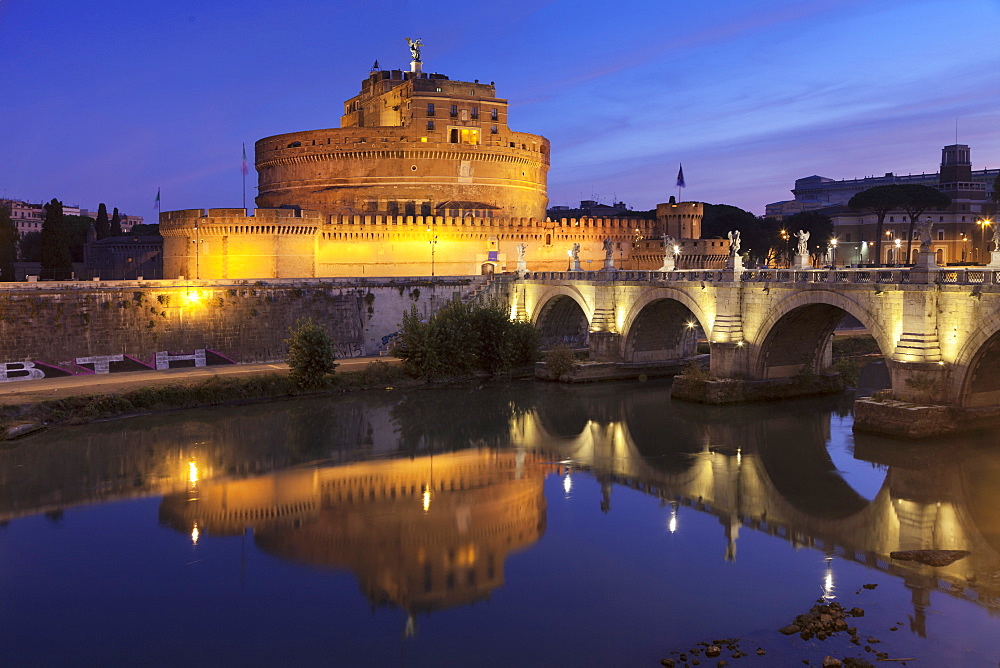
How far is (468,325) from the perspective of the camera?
35250 millimetres

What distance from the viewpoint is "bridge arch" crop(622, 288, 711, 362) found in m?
33.8

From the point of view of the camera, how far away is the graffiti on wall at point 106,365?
3095 centimetres

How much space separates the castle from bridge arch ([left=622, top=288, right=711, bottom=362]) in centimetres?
1109

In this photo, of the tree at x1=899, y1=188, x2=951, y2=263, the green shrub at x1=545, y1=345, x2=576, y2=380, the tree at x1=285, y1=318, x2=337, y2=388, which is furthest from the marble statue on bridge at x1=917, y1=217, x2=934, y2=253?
the tree at x1=899, y1=188, x2=951, y2=263

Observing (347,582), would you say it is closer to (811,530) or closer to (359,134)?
(811,530)

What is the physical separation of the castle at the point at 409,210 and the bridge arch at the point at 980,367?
83.1ft

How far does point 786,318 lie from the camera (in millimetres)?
27219

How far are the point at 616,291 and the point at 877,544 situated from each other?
19.6 meters

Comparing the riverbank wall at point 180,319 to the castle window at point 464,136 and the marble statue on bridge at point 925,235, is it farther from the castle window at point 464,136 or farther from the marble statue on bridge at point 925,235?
the marble statue on bridge at point 925,235

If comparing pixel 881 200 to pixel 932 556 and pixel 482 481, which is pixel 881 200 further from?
pixel 932 556

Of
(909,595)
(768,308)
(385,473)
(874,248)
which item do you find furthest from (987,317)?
(874,248)

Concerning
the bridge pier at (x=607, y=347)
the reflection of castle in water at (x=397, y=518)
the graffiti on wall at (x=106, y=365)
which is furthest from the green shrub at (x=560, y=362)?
the graffiti on wall at (x=106, y=365)

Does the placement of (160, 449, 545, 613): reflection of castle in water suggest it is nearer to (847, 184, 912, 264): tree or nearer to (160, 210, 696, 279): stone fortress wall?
(160, 210, 696, 279): stone fortress wall

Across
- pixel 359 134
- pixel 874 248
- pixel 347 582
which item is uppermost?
pixel 359 134
